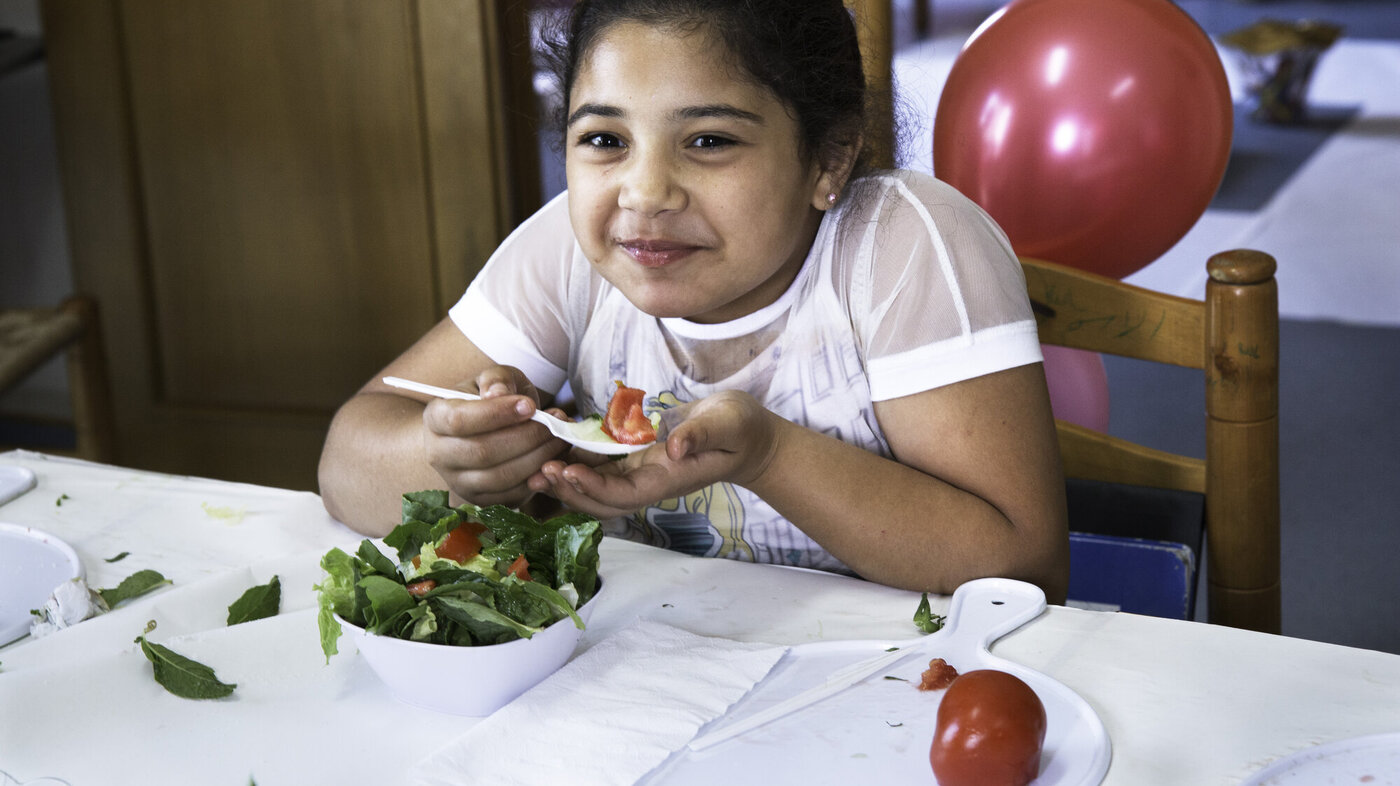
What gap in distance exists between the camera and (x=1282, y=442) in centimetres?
326

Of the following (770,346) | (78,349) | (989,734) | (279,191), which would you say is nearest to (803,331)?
(770,346)

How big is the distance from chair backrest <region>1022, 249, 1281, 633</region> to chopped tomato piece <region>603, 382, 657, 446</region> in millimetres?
566

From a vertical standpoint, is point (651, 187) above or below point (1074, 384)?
above

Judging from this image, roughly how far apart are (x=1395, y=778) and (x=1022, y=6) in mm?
1204

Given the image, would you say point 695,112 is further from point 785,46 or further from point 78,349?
point 78,349

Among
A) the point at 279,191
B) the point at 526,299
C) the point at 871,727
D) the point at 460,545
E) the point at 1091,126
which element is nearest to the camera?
the point at 871,727

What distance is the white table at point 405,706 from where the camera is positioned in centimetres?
83

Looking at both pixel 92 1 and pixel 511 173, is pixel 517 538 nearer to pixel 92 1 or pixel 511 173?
pixel 511 173

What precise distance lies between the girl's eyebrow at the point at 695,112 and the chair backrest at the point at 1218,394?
42cm

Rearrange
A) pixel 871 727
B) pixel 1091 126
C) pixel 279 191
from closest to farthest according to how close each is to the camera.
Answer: pixel 871 727 → pixel 1091 126 → pixel 279 191

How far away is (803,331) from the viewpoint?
127cm

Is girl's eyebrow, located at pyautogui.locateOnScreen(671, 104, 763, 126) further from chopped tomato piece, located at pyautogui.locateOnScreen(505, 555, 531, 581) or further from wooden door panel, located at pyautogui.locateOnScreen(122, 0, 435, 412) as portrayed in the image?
wooden door panel, located at pyautogui.locateOnScreen(122, 0, 435, 412)

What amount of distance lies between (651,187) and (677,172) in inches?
1.3

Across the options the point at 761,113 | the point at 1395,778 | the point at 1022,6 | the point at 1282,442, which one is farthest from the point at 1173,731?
the point at 1282,442
